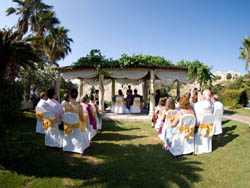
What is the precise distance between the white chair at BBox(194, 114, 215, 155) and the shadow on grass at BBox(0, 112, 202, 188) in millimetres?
558

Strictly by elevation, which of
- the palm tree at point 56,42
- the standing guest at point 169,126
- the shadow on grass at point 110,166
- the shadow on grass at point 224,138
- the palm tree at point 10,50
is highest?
the palm tree at point 56,42

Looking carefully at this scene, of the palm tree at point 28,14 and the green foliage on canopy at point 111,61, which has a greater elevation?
the palm tree at point 28,14

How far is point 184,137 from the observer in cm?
400

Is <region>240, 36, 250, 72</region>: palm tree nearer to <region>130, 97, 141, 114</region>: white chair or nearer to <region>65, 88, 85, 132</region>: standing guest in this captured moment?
<region>130, 97, 141, 114</region>: white chair

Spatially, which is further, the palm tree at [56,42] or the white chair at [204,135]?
the palm tree at [56,42]

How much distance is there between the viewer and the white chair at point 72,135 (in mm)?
3961

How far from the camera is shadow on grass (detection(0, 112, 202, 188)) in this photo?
9.41 feet

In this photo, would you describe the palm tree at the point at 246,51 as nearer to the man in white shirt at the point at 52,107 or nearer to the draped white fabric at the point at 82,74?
the draped white fabric at the point at 82,74

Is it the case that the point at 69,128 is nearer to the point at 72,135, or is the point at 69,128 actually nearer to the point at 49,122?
the point at 72,135

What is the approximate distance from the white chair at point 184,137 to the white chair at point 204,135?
7.4 inches

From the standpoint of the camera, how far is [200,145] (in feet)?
13.6

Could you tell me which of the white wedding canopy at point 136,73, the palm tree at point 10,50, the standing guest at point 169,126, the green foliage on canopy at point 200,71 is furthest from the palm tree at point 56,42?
the standing guest at point 169,126

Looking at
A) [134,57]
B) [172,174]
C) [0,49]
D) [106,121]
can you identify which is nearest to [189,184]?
[172,174]

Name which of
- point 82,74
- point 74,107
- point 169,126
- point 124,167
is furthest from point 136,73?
point 124,167
